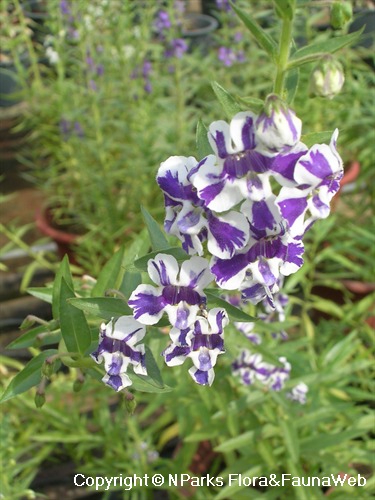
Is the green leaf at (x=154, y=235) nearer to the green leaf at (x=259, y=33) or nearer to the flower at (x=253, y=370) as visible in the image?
the green leaf at (x=259, y=33)

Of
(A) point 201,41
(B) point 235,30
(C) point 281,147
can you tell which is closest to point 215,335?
(C) point 281,147

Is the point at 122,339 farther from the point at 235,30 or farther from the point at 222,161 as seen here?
the point at 235,30

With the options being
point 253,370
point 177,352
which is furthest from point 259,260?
point 253,370

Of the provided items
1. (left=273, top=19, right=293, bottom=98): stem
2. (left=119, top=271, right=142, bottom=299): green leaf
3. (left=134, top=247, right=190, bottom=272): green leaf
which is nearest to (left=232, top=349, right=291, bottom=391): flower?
(left=119, top=271, right=142, bottom=299): green leaf

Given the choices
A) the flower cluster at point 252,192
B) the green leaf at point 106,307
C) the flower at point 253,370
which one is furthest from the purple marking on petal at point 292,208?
the flower at point 253,370

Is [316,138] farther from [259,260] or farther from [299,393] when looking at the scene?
[299,393]

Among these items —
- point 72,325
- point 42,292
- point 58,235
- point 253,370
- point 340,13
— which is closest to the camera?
point 340,13

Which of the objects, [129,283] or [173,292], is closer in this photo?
[173,292]
